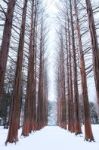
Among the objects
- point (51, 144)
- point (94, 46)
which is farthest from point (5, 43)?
point (51, 144)

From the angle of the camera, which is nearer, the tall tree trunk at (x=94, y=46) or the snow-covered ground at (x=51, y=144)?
the snow-covered ground at (x=51, y=144)

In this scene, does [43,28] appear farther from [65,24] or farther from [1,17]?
[1,17]

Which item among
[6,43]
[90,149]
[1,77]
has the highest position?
[6,43]

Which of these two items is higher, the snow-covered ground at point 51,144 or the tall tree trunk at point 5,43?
the tall tree trunk at point 5,43

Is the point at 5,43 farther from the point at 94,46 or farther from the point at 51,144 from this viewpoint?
the point at 51,144

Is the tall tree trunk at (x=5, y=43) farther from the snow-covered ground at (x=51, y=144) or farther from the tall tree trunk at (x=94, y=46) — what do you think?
the tall tree trunk at (x=94, y=46)

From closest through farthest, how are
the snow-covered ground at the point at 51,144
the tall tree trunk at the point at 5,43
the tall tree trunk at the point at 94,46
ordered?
the tall tree trunk at the point at 5,43 < the snow-covered ground at the point at 51,144 < the tall tree trunk at the point at 94,46

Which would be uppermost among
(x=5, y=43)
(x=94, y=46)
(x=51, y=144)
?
(x=94, y=46)

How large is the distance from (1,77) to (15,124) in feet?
12.9

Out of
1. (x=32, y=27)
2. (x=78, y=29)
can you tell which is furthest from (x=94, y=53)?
(x=32, y=27)

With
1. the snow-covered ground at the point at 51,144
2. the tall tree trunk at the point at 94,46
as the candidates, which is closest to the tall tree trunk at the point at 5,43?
the snow-covered ground at the point at 51,144

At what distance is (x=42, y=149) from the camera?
786 centimetres

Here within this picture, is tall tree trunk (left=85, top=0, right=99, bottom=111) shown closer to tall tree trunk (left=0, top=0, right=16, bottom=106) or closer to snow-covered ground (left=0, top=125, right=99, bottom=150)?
snow-covered ground (left=0, top=125, right=99, bottom=150)

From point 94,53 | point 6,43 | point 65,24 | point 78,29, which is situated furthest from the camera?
point 65,24
